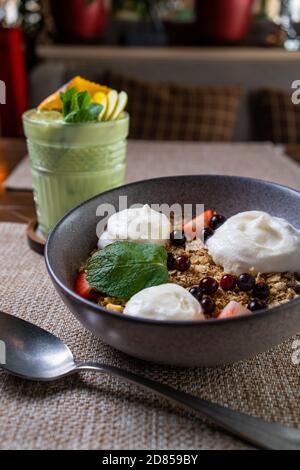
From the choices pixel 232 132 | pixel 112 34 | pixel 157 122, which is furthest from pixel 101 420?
pixel 112 34

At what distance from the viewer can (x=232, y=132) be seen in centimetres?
276

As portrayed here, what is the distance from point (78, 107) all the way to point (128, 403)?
1.98 ft

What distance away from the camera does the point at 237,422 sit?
0.57m

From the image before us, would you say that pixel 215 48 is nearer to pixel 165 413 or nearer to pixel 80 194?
pixel 80 194

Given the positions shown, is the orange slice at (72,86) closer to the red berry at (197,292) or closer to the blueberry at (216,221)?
the blueberry at (216,221)

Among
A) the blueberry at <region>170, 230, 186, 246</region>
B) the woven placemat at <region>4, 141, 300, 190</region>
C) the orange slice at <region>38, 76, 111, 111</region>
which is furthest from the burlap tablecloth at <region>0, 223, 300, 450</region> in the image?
the woven placemat at <region>4, 141, 300, 190</region>

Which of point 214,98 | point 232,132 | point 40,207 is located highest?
point 40,207

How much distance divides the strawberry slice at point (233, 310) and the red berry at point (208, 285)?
0.05 meters

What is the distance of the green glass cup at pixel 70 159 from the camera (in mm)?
1001

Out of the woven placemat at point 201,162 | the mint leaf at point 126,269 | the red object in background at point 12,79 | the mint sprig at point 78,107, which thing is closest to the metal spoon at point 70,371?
the mint leaf at point 126,269

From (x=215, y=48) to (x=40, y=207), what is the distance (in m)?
2.18

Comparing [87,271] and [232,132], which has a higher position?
[87,271]
